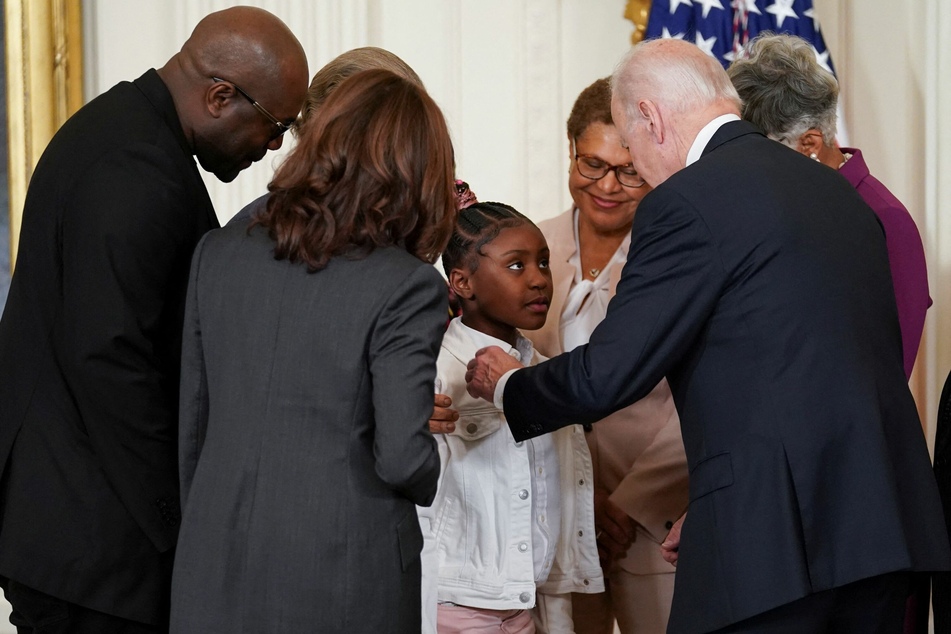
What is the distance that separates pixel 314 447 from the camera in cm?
192

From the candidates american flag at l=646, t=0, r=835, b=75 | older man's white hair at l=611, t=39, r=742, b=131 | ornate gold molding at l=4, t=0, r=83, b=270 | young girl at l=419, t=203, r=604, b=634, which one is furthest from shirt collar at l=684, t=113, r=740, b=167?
ornate gold molding at l=4, t=0, r=83, b=270

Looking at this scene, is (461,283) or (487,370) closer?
(487,370)

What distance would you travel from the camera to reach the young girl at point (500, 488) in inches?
106

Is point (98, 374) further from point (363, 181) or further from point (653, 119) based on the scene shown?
point (653, 119)

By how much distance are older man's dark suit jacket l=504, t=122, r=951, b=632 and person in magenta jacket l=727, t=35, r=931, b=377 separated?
2.58 feet

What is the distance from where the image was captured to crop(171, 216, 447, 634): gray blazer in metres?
1.92

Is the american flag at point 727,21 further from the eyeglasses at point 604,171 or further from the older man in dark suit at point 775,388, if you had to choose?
the older man in dark suit at point 775,388

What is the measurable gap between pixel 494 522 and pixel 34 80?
2924 millimetres

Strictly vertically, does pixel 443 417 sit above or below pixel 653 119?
below

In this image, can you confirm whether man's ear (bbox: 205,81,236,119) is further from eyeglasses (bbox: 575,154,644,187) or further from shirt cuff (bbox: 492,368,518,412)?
eyeglasses (bbox: 575,154,644,187)

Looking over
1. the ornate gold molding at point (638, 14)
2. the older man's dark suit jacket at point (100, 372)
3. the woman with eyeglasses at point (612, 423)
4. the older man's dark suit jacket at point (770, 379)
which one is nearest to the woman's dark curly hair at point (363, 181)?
the older man's dark suit jacket at point (100, 372)

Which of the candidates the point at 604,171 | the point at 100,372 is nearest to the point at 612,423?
the point at 604,171

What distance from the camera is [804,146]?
10.4 ft

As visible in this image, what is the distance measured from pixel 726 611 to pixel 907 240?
1495mm
